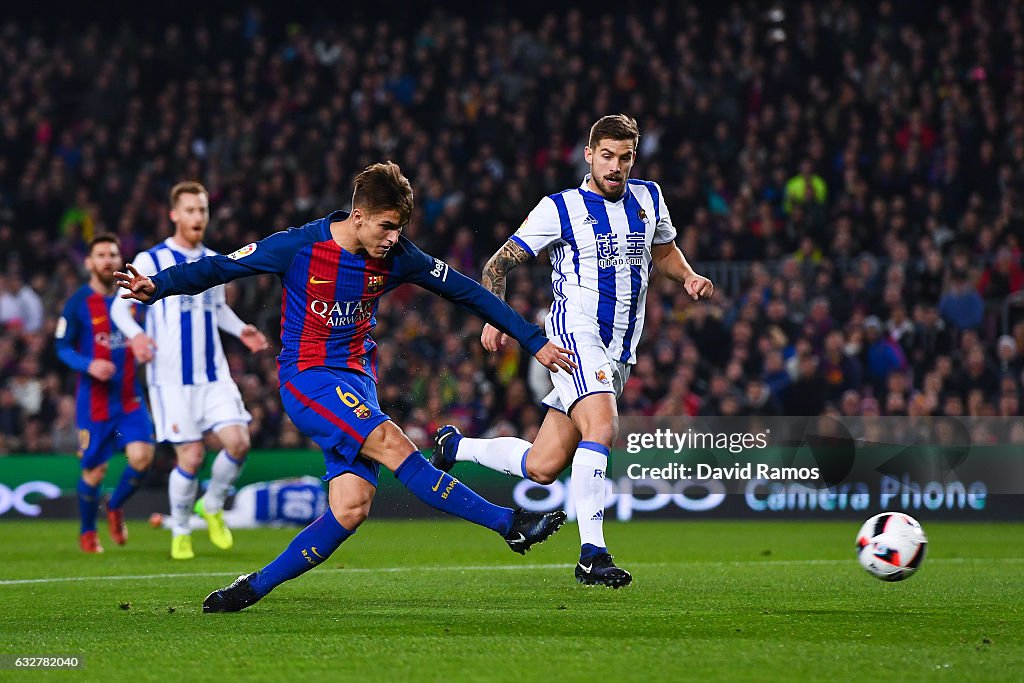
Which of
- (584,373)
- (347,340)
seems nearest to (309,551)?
(347,340)

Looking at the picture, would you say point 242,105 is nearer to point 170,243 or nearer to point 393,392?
point 393,392

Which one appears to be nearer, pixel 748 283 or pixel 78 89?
pixel 748 283

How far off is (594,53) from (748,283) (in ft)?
17.0

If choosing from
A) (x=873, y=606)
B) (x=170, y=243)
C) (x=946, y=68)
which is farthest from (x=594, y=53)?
(x=873, y=606)

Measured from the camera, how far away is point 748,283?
16234 millimetres

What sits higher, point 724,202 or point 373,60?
point 373,60

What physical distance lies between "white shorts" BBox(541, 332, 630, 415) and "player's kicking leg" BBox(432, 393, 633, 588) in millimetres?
47

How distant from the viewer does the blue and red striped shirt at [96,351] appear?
11195 millimetres

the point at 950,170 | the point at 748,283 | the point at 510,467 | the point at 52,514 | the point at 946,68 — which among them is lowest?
the point at 52,514

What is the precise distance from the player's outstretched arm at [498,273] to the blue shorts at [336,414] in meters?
1.16

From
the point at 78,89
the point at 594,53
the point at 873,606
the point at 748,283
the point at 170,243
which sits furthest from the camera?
the point at 78,89

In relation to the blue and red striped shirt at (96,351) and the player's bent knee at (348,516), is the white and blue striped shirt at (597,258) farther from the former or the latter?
the blue and red striped shirt at (96,351)

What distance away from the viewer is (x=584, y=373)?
7.57m

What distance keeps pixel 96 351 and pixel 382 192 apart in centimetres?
601
